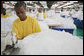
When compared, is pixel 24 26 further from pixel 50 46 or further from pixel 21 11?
pixel 50 46

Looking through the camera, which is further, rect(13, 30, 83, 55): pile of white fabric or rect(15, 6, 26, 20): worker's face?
rect(15, 6, 26, 20): worker's face

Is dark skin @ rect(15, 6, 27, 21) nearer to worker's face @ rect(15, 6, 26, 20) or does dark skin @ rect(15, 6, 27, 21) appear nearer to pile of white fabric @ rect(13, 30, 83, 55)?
worker's face @ rect(15, 6, 26, 20)

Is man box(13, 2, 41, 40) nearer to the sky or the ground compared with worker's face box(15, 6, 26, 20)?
nearer to the ground

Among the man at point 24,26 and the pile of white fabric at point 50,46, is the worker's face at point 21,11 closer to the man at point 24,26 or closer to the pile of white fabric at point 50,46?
the man at point 24,26

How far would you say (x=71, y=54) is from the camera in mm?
413

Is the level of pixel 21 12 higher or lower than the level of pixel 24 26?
higher

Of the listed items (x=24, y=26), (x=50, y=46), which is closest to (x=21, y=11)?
(x=24, y=26)

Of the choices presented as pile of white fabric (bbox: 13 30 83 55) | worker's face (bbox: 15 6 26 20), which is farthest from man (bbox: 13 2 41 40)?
pile of white fabric (bbox: 13 30 83 55)

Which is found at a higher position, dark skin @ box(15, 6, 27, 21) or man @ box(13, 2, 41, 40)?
dark skin @ box(15, 6, 27, 21)

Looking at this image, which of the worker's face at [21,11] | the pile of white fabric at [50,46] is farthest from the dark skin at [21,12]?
the pile of white fabric at [50,46]

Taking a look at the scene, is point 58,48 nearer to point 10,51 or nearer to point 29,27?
point 10,51

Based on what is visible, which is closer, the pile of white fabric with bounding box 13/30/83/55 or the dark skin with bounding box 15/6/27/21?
the pile of white fabric with bounding box 13/30/83/55

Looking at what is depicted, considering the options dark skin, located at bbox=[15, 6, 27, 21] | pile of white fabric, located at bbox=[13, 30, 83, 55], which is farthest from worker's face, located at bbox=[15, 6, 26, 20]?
pile of white fabric, located at bbox=[13, 30, 83, 55]

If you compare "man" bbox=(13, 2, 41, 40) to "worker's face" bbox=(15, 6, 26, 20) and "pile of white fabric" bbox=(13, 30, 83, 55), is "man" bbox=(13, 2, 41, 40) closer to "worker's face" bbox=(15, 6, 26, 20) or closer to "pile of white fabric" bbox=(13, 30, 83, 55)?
"worker's face" bbox=(15, 6, 26, 20)
